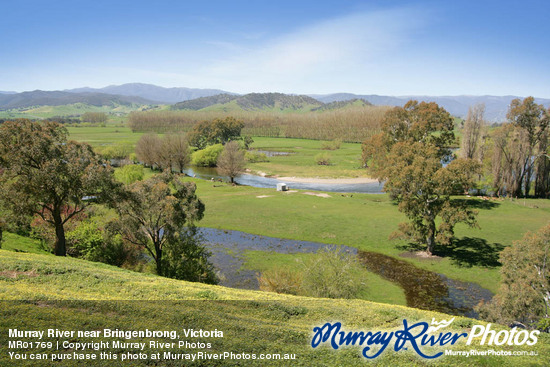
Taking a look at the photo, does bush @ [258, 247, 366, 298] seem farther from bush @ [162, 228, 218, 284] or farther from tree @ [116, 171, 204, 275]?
tree @ [116, 171, 204, 275]

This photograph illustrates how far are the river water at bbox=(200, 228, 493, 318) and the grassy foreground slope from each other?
1458 centimetres

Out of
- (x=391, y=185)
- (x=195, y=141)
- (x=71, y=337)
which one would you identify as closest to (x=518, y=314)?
(x=391, y=185)

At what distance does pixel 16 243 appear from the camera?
102 ft

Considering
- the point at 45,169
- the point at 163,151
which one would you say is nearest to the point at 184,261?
the point at 45,169

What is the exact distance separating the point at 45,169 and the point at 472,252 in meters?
44.9

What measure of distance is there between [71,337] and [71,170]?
19244mm

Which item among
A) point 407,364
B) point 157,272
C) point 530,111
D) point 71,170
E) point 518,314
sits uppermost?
point 530,111

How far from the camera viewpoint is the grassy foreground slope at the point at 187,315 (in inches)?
451

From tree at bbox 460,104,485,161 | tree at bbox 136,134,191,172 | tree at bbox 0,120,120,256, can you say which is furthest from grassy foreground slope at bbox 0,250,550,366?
tree at bbox 136,134,191,172

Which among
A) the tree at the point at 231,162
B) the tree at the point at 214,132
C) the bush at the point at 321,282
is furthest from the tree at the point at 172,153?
the bush at the point at 321,282

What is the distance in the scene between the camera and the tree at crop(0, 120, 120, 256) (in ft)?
82.3

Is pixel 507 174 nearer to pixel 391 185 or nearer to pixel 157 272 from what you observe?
pixel 391 185

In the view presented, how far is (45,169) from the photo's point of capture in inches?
995

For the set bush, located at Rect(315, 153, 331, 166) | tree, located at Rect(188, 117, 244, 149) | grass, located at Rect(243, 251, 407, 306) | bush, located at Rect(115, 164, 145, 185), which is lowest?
grass, located at Rect(243, 251, 407, 306)
